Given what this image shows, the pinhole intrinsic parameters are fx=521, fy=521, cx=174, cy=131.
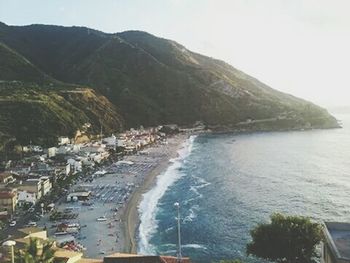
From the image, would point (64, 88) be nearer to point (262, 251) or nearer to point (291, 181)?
point (291, 181)

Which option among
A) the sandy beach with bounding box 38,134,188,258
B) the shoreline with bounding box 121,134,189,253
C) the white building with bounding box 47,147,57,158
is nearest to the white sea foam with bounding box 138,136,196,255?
the shoreline with bounding box 121,134,189,253

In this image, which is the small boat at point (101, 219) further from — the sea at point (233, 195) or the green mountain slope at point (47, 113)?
the green mountain slope at point (47, 113)

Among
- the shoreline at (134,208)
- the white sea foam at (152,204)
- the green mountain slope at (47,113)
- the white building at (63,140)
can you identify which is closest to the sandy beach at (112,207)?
the shoreline at (134,208)

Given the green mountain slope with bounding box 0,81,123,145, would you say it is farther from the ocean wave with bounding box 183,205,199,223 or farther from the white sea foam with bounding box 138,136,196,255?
the ocean wave with bounding box 183,205,199,223

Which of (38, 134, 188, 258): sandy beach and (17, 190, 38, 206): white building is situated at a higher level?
(17, 190, 38, 206): white building

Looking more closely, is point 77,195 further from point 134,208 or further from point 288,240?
point 288,240

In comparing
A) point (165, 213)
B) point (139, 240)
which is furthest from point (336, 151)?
point (139, 240)
